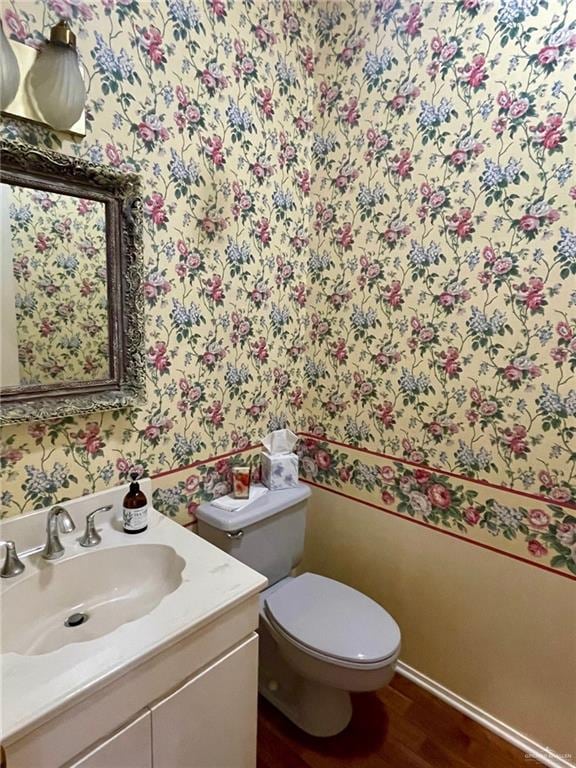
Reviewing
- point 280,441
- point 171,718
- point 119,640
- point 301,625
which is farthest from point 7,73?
point 301,625

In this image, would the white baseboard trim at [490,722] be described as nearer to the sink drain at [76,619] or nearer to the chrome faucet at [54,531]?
the sink drain at [76,619]

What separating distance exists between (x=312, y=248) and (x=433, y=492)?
1056 mm

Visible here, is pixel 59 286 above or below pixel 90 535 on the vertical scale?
above

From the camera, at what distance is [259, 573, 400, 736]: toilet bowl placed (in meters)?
1.20

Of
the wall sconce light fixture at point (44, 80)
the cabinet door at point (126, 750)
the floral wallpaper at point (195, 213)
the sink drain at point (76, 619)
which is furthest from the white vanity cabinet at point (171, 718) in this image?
the wall sconce light fixture at point (44, 80)

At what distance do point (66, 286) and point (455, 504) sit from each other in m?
1.36

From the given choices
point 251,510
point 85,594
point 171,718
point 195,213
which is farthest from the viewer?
point 251,510

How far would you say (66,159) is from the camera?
1005 mm

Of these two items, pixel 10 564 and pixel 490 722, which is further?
pixel 490 722

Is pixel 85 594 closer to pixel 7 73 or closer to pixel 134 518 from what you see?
pixel 134 518

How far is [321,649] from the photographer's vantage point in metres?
1.21

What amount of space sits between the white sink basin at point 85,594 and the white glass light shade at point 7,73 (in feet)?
3.54

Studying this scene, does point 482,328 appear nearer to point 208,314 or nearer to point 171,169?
point 208,314

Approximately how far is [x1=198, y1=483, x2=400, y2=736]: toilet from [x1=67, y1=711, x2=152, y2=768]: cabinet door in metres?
0.52
